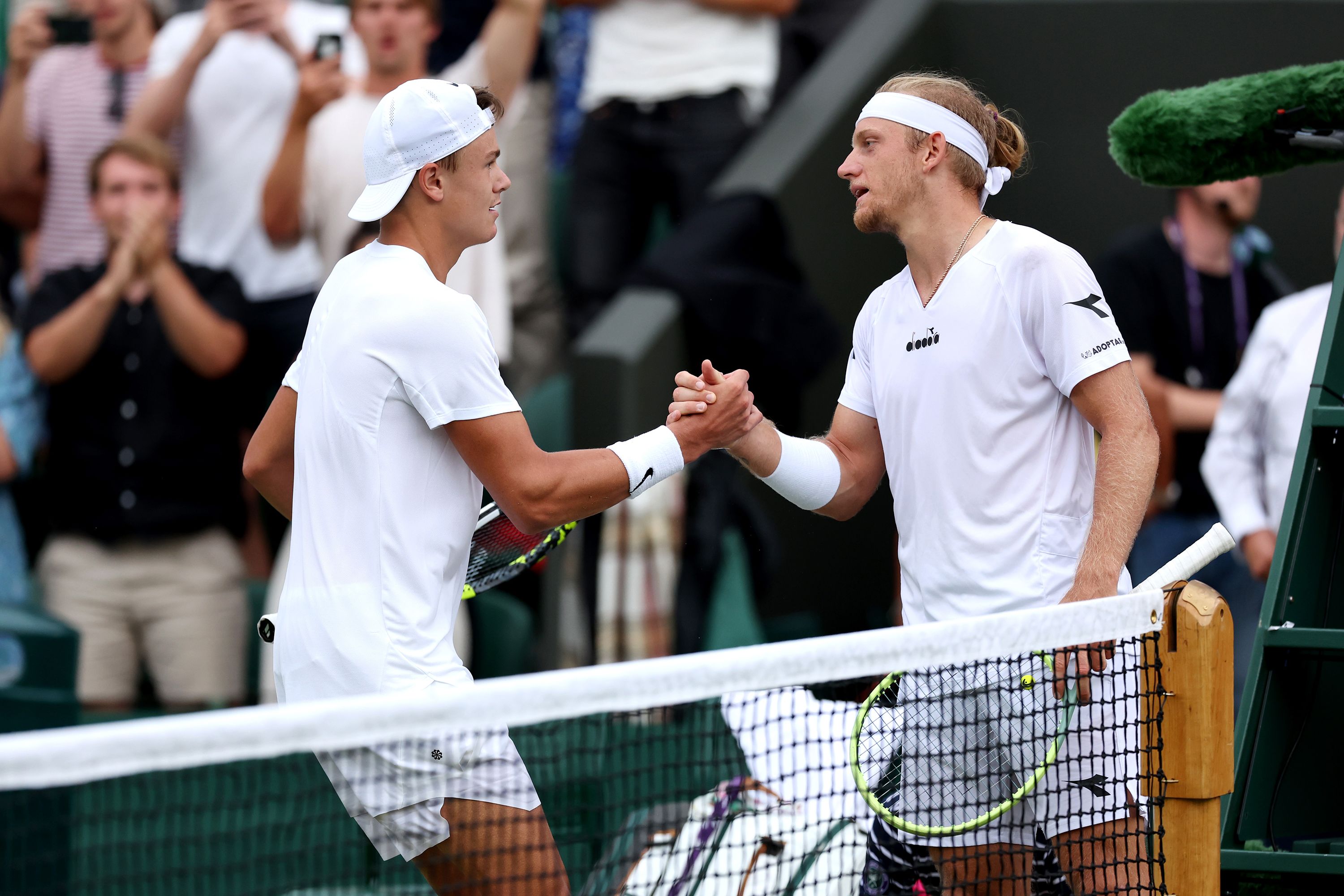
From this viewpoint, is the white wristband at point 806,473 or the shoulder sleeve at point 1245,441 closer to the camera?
the white wristband at point 806,473

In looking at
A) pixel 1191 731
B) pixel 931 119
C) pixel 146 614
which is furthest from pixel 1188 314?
pixel 146 614

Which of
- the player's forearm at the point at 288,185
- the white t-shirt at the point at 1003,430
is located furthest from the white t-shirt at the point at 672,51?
the white t-shirt at the point at 1003,430

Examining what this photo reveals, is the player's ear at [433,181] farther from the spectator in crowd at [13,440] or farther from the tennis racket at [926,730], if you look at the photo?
the spectator in crowd at [13,440]

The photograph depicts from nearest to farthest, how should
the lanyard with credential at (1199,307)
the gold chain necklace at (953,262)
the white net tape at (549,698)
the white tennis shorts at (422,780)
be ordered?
the white net tape at (549,698) → the white tennis shorts at (422,780) → the gold chain necklace at (953,262) → the lanyard with credential at (1199,307)

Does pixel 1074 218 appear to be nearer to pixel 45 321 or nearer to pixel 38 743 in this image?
pixel 45 321

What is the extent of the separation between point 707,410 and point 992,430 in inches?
23.7

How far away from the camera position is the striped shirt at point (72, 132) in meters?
7.06

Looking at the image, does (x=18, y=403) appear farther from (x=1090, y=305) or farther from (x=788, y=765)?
(x=1090, y=305)

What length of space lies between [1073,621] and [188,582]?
4.28 meters

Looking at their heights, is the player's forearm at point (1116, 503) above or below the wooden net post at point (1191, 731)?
above

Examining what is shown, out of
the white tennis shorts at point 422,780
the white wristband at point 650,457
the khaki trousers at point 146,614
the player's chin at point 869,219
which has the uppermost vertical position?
the player's chin at point 869,219

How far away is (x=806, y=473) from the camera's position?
12.7ft

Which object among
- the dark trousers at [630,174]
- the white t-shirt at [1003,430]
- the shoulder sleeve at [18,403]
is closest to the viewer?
the white t-shirt at [1003,430]

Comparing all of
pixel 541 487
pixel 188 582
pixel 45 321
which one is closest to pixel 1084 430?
pixel 541 487
